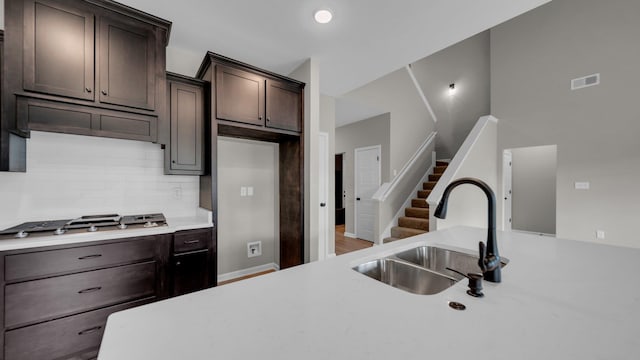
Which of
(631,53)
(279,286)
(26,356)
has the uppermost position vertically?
(631,53)

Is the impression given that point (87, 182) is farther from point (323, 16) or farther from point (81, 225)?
point (323, 16)

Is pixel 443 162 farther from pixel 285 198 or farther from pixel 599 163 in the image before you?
pixel 285 198

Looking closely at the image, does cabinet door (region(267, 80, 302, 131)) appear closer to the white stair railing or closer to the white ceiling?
the white ceiling

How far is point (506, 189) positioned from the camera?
5.63 m

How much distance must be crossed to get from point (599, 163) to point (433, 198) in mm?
3200

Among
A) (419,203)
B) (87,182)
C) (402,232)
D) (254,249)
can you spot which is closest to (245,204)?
(254,249)

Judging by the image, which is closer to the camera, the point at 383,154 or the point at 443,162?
the point at 383,154

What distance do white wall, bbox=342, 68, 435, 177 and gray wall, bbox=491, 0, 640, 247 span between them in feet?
5.68

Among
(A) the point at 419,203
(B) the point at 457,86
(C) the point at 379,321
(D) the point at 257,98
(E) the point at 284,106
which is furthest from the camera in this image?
(B) the point at 457,86

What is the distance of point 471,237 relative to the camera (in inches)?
65.8

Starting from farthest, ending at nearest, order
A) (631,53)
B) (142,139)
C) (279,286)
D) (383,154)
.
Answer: (383,154) → (631,53) → (142,139) → (279,286)

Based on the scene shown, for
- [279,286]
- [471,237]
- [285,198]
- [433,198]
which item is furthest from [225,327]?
[433,198]

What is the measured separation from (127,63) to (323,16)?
1.61 m

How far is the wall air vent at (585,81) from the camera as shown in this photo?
4.11m
